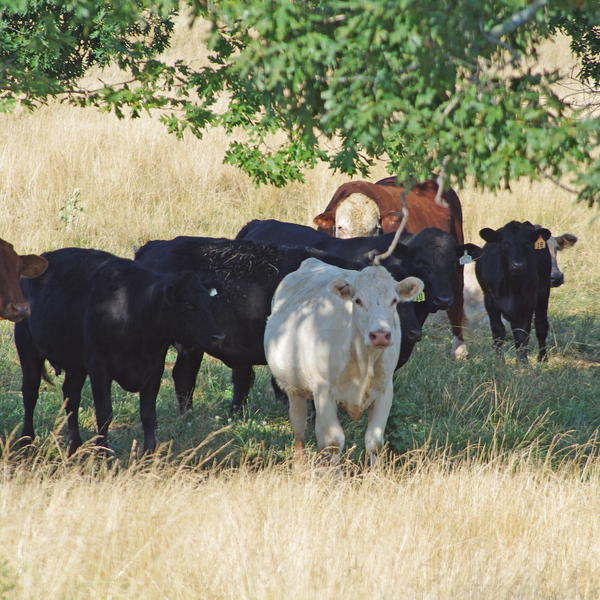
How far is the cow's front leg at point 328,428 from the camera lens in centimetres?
509

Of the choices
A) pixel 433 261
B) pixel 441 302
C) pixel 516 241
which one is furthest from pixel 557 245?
pixel 441 302

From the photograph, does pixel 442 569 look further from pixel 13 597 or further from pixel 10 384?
pixel 10 384

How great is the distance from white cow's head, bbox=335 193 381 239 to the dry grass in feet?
18.5

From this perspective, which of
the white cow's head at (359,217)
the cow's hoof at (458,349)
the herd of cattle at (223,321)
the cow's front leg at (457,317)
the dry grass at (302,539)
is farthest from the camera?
the white cow's head at (359,217)

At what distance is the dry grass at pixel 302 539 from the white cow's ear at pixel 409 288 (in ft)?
3.95

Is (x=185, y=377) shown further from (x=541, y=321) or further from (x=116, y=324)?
(x=541, y=321)

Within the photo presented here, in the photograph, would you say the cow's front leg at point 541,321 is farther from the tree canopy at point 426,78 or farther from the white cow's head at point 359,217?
the tree canopy at point 426,78

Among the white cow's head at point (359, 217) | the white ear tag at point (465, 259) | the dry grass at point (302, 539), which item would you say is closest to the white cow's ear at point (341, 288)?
the dry grass at point (302, 539)

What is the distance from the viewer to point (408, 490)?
4.49 m

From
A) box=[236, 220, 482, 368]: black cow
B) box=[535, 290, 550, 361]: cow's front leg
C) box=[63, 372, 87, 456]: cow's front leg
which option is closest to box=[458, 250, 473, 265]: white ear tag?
box=[236, 220, 482, 368]: black cow

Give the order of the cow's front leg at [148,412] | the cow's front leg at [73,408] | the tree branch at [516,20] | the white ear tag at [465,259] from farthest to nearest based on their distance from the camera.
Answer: the white ear tag at [465,259] < the cow's front leg at [73,408] < the cow's front leg at [148,412] < the tree branch at [516,20]

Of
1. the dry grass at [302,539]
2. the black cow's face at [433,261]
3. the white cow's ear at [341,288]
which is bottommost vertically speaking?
the dry grass at [302,539]

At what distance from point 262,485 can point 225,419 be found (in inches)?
97.2

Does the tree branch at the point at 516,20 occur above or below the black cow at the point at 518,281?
above
